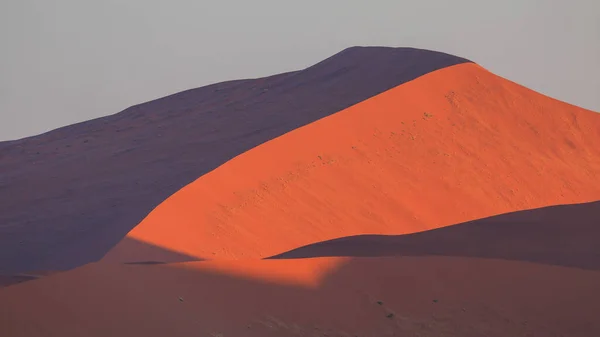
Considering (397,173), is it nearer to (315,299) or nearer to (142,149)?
(142,149)

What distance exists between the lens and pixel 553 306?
12508mm

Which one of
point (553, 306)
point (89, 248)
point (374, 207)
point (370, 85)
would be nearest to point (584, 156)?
point (370, 85)

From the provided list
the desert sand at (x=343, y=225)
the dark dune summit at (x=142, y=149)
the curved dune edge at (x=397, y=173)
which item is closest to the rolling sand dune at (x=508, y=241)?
the desert sand at (x=343, y=225)

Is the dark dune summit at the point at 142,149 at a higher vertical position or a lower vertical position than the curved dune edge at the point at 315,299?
higher

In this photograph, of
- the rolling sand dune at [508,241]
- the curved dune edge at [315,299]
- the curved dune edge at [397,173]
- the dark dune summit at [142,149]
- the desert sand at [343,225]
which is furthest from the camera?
the dark dune summit at [142,149]

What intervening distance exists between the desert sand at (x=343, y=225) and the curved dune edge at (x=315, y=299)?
3 centimetres

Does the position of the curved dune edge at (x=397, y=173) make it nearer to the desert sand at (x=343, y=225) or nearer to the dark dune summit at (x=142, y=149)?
the desert sand at (x=343, y=225)

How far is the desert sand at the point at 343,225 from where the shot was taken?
11094 millimetres

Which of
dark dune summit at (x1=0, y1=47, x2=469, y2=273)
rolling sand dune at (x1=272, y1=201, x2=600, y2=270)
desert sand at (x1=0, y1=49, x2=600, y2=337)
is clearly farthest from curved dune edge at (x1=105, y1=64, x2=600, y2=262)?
rolling sand dune at (x1=272, y1=201, x2=600, y2=270)

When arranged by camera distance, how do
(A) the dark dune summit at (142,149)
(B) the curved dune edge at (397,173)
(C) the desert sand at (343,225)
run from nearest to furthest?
(C) the desert sand at (343,225)
(B) the curved dune edge at (397,173)
(A) the dark dune summit at (142,149)

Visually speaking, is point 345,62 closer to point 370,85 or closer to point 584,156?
point 370,85

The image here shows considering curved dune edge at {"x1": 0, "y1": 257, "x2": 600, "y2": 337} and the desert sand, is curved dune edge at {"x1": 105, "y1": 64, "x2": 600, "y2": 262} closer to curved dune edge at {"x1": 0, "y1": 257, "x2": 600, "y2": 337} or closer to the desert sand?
the desert sand

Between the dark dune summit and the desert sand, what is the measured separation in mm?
106

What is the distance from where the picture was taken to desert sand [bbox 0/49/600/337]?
36.4 feet
